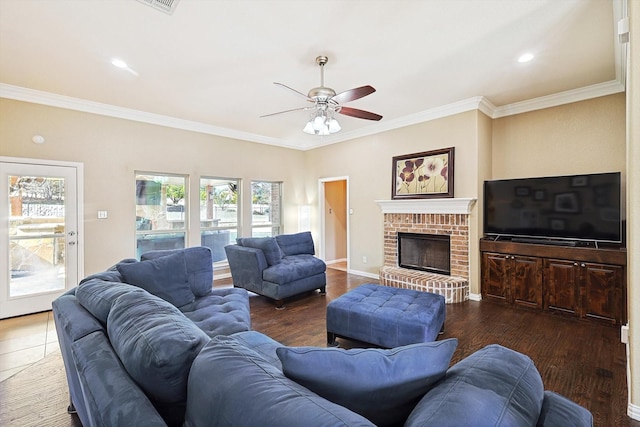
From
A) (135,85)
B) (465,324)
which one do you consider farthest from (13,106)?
(465,324)

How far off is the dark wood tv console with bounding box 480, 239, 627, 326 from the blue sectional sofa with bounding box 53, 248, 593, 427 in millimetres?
3254

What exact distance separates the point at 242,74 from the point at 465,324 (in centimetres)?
376

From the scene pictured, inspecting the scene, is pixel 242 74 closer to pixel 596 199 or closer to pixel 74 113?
pixel 74 113

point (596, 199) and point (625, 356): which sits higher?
point (596, 199)

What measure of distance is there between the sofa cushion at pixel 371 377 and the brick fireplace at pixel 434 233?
136 inches

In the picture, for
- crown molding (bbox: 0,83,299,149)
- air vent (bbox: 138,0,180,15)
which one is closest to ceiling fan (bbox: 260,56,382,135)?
air vent (bbox: 138,0,180,15)

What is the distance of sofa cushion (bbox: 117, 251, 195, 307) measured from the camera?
2377 mm

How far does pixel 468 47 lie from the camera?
282 cm

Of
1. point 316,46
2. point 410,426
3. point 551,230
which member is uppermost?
point 316,46

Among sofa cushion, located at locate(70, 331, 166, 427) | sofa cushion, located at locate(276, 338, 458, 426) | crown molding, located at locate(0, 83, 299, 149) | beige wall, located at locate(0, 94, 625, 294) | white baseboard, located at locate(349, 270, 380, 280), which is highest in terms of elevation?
crown molding, located at locate(0, 83, 299, 149)

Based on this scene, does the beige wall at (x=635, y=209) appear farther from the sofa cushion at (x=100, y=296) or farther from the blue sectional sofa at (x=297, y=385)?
the sofa cushion at (x=100, y=296)

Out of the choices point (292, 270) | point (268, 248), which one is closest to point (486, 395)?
point (292, 270)

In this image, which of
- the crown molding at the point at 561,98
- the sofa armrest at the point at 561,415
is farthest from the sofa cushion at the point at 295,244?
the sofa armrest at the point at 561,415

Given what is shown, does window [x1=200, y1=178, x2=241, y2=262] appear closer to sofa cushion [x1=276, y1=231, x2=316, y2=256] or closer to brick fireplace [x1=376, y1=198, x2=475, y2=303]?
sofa cushion [x1=276, y1=231, x2=316, y2=256]
